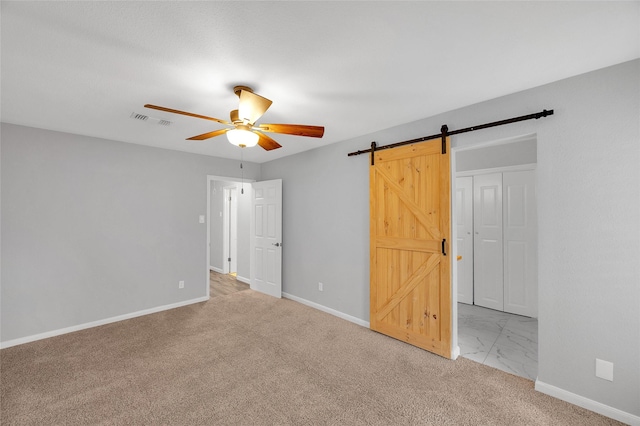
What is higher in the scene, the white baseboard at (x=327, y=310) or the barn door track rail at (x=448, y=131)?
the barn door track rail at (x=448, y=131)

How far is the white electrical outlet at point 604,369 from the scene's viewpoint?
1952 millimetres

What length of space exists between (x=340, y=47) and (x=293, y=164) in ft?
9.86

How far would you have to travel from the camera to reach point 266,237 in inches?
198

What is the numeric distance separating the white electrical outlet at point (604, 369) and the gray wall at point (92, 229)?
4691mm

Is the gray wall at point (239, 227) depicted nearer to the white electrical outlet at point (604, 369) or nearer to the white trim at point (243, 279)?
the white trim at point (243, 279)

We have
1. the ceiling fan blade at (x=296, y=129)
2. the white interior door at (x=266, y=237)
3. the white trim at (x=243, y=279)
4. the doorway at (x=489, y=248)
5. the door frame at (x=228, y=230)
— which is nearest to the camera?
the ceiling fan blade at (x=296, y=129)

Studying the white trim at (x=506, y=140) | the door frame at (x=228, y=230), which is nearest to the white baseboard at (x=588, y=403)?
the white trim at (x=506, y=140)

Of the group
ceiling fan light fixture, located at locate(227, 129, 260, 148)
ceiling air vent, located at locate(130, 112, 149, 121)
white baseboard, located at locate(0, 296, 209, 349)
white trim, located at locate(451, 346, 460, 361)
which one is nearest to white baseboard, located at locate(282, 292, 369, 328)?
white trim, located at locate(451, 346, 460, 361)

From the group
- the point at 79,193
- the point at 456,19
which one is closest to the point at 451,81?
the point at 456,19

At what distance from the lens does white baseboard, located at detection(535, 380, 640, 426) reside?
1.88m

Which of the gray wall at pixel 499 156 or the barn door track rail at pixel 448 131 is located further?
the gray wall at pixel 499 156

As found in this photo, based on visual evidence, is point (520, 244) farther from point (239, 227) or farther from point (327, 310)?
point (239, 227)

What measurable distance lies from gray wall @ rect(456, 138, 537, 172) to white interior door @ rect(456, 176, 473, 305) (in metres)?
0.23

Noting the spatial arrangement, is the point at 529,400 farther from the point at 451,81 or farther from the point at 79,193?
the point at 79,193
